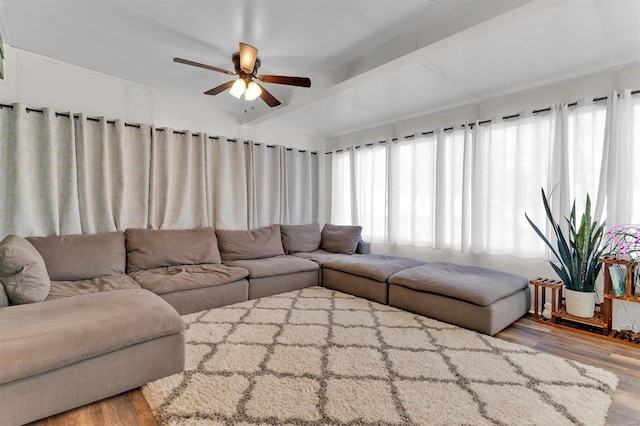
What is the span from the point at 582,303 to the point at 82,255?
4.54m

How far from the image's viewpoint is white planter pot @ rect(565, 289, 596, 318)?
8.68 ft

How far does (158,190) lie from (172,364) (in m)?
2.49

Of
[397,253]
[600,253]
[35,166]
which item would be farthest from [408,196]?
[35,166]

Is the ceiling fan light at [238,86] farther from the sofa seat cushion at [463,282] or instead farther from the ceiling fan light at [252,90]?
the sofa seat cushion at [463,282]

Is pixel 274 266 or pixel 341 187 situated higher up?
pixel 341 187

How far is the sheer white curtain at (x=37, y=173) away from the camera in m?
2.79

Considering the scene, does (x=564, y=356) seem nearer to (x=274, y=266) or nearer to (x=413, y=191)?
(x=413, y=191)

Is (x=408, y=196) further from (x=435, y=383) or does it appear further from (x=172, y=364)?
(x=172, y=364)

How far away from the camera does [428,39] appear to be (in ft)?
7.51

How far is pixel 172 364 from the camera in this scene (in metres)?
1.88

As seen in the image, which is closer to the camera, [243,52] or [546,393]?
[546,393]

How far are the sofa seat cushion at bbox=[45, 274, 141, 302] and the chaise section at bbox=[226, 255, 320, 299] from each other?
114 centimetres

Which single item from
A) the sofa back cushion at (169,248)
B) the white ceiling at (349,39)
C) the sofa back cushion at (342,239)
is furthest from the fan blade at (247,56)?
the sofa back cushion at (342,239)

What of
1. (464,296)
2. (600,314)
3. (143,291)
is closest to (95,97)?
(143,291)
